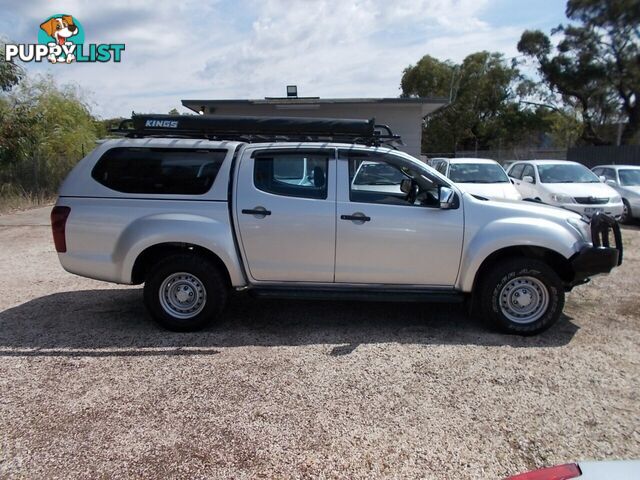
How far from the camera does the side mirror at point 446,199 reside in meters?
4.71

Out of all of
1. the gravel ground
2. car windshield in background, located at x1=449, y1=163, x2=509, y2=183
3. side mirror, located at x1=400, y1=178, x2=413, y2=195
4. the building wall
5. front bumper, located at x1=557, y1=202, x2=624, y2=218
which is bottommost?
the gravel ground

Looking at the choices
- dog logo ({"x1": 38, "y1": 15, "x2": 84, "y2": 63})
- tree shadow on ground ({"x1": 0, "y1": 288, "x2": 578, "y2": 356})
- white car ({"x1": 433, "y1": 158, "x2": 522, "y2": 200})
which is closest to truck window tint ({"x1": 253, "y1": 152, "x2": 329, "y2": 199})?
tree shadow on ground ({"x1": 0, "y1": 288, "x2": 578, "y2": 356})

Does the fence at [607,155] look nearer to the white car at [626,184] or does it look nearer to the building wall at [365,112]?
the white car at [626,184]

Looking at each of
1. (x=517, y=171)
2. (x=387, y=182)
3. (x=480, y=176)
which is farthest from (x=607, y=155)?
(x=387, y=182)

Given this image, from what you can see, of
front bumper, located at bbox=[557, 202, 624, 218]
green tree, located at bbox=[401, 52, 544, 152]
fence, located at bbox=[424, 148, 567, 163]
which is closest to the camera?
front bumper, located at bbox=[557, 202, 624, 218]

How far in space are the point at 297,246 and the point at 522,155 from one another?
26.3 meters

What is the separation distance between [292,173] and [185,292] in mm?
1616

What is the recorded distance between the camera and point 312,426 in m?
Answer: 3.32

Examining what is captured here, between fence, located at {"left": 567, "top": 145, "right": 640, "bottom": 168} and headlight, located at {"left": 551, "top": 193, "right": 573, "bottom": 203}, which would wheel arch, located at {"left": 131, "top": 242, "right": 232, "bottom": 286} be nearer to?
headlight, located at {"left": 551, "top": 193, "right": 573, "bottom": 203}

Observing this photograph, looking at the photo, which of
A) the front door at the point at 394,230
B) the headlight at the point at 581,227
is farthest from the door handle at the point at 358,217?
the headlight at the point at 581,227

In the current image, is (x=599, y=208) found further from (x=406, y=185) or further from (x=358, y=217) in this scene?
(x=358, y=217)

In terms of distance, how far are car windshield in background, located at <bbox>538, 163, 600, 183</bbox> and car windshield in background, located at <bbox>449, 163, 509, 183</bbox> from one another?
97 centimetres

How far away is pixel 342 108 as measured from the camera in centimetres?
1684

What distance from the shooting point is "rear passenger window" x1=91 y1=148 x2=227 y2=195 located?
16.1ft
